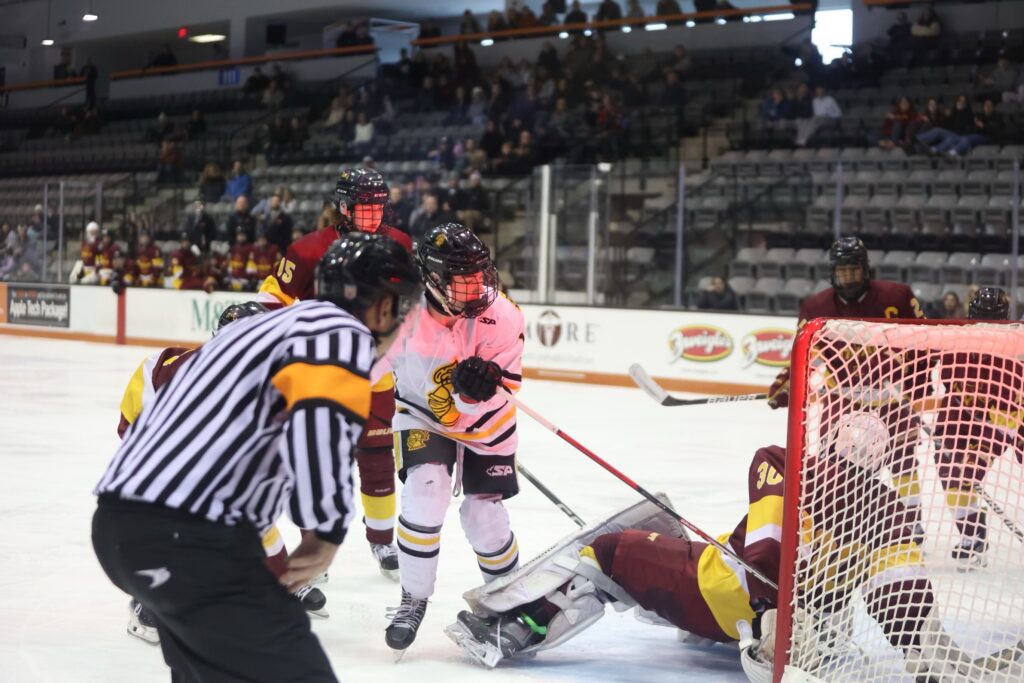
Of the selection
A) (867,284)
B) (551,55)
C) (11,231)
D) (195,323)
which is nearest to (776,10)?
(551,55)

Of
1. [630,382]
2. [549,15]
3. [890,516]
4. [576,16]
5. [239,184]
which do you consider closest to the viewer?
[890,516]

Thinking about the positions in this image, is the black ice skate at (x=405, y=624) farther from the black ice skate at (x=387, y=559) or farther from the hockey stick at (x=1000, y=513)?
the hockey stick at (x=1000, y=513)

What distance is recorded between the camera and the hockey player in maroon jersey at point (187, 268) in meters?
13.5

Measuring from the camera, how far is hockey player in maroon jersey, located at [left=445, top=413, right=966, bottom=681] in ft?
9.20

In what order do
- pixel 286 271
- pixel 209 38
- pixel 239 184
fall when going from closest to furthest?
pixel 286 271
pixel 239 184
pixel 209 38

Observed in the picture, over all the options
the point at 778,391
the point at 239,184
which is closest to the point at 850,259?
the point at 778,391

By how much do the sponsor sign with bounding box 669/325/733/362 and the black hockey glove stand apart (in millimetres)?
7134

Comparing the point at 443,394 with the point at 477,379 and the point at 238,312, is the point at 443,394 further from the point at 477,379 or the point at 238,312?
the point at 238,312

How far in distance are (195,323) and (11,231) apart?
11.3 feet

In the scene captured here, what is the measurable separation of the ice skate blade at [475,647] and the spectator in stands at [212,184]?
12.9 meters

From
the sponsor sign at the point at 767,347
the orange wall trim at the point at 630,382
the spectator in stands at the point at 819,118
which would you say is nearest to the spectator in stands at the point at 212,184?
the orange wall trim at the point at 630,382

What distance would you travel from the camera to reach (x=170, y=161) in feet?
58.3

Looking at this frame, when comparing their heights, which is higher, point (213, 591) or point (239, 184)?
point (239, 184)

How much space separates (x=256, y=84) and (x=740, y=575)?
17.0 meters
